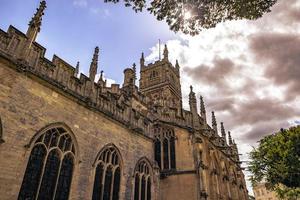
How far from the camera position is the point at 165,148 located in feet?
60.2

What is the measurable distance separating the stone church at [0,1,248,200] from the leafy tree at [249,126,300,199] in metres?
8.26

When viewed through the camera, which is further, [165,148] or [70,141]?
[165,148]

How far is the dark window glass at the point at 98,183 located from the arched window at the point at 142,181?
2591 millimetres

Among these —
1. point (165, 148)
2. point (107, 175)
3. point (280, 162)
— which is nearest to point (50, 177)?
point (107, 175)

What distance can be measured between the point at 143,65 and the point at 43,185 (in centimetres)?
3906

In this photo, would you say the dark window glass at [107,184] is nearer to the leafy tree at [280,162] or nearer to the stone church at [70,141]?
the stone church at [70,141]

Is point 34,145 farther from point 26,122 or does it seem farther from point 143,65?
point 143,65

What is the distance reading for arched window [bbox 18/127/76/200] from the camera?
8023 mm

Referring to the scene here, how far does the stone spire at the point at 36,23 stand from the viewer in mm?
9539

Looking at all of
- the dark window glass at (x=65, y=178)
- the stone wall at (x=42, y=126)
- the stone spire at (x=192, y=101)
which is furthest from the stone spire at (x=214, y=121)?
the dark window glass at (x=65, y=178)

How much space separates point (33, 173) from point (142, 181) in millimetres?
6864

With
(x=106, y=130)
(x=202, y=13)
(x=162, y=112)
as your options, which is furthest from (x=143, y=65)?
(x=202, y=13)

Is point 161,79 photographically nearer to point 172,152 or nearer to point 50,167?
point 172,152

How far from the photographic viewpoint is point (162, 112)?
19.8 meters
